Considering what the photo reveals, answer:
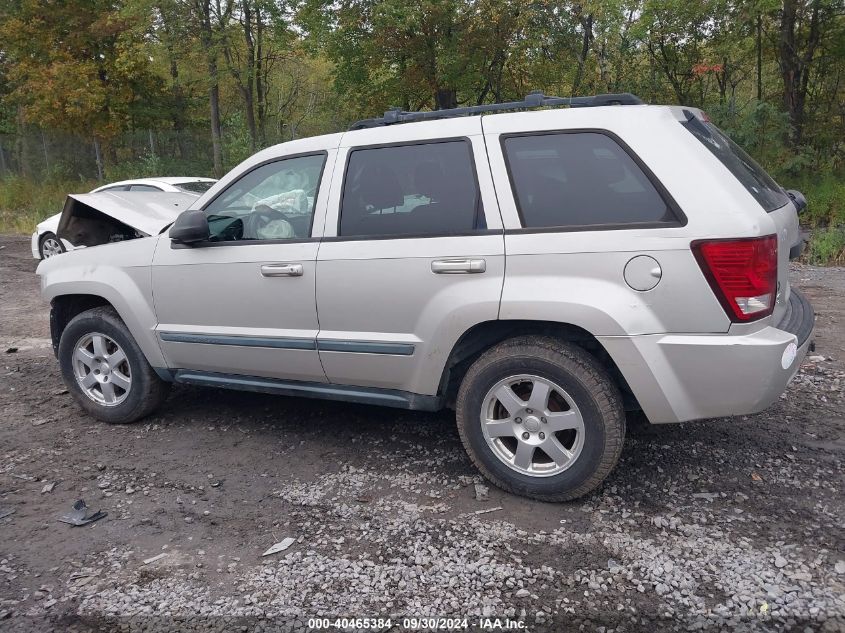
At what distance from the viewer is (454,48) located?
1578 cm

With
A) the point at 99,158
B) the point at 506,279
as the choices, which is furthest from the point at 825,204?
the point at 99,158

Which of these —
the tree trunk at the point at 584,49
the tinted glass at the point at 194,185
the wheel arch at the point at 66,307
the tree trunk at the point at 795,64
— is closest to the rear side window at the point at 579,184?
the wheel arch at the point at 66,307

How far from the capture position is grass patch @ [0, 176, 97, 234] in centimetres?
1925

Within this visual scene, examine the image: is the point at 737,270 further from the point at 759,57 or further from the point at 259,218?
the point at 759,57

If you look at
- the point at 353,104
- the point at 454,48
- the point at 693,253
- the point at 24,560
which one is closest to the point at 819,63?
the point at 454,48

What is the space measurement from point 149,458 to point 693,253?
3.35 meters

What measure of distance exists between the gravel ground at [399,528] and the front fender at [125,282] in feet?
2.33

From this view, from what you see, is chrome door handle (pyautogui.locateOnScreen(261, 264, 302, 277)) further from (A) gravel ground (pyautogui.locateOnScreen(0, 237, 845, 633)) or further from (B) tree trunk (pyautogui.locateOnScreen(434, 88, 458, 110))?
(B) tree trunk (pyautogui.locateOnScreen(434, 88, 458, 110))

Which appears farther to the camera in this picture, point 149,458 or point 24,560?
point 149,458

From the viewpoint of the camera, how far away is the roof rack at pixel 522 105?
3.37m

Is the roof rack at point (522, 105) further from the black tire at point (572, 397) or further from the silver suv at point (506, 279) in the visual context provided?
the black tire at point (572, 397)

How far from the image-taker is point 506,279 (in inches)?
127

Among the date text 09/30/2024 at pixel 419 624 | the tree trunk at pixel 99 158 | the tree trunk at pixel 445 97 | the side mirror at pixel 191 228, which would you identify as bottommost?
the date text 09/30/2024 at pixel 419 624

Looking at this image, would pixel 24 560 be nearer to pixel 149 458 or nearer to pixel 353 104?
pixel 149 458
